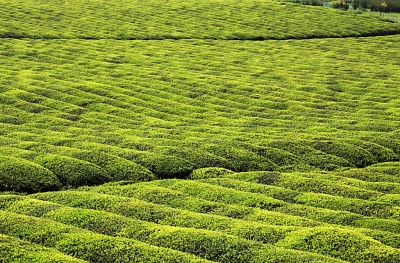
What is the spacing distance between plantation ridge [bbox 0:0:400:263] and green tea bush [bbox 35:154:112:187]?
0.07m

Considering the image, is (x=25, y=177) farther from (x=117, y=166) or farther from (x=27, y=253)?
(x=27, y=253)

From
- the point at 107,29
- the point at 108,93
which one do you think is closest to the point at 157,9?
the point at 107,29

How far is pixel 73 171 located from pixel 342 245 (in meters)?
11.1

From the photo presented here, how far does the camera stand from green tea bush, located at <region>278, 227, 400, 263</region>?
13844mm

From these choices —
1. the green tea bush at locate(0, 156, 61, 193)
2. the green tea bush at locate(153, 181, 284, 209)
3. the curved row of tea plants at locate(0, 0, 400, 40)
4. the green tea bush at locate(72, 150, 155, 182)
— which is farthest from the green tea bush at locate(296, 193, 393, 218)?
the curved row of tea plants at locate(0, 0, 400, 40)

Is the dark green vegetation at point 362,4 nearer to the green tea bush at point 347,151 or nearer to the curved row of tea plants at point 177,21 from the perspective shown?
the curved row of tea plants at point 177,21

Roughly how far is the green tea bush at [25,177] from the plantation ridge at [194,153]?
2.9 inches

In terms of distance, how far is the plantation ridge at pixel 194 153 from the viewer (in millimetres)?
14477

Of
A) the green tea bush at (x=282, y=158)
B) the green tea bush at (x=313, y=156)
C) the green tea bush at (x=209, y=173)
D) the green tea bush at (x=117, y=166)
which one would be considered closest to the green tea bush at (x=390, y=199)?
the green tea bush at (x=313, y=156)

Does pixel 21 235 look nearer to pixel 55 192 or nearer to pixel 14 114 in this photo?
pixel 55 192

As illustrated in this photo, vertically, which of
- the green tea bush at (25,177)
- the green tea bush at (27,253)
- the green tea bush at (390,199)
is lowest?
the green tea bush at (25,177)

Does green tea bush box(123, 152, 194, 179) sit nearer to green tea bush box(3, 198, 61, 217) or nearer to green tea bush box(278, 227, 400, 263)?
green tea bush box(3, 198, 61, 217)

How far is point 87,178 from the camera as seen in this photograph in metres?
19.8

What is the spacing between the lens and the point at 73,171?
65.6 ft
